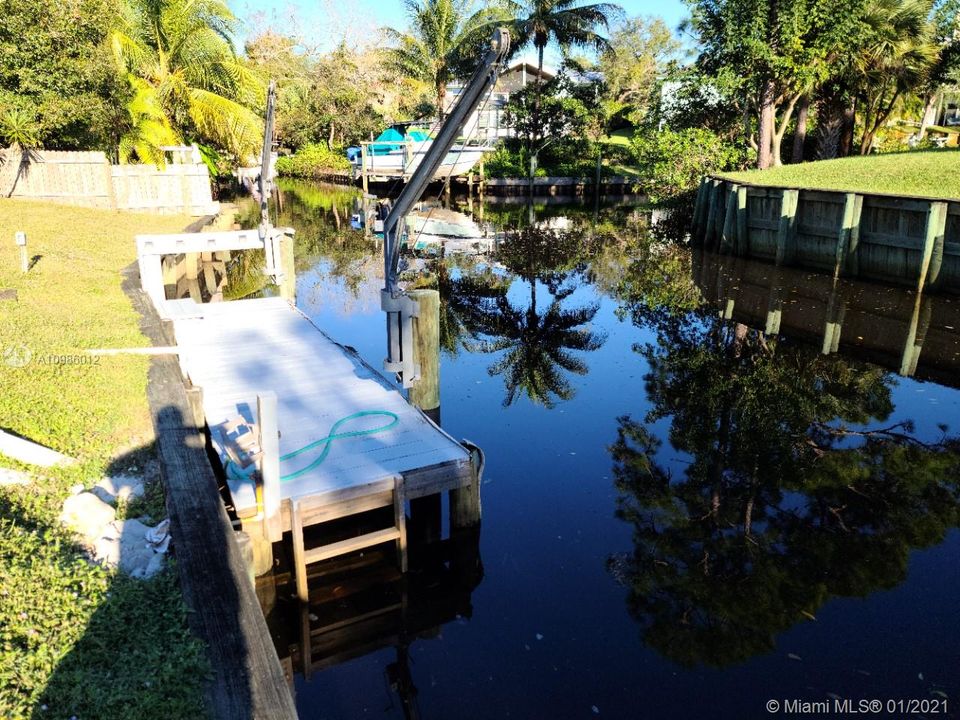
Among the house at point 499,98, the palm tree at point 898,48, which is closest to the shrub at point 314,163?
the house at point 499,98

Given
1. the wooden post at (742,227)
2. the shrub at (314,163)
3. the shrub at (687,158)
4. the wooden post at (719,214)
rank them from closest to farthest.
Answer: the wooden post at (742,227) < the wooden post at (719,214) < the shrub at (687,158) < the shrub at (314,163)

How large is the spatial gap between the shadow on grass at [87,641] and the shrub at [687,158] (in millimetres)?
29831

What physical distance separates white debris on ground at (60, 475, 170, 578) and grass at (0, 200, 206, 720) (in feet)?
0.48

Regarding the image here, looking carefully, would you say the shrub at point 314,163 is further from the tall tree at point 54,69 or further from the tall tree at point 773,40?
the tall tree at point 773,40

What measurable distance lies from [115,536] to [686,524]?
5542mm

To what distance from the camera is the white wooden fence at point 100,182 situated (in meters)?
24.6

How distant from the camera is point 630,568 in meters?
7.34

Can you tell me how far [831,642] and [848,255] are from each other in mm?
15773

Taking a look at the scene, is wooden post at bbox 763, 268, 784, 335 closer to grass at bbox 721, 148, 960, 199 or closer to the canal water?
the canal water

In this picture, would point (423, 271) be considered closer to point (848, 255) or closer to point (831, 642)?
point (848, 255)

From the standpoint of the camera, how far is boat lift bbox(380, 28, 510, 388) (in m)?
7.67

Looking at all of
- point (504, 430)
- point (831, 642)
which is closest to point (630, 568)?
point (831, 642)

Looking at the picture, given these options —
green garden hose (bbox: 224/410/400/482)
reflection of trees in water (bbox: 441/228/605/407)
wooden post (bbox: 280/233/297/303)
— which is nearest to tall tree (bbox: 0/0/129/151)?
wooden post (bbox: 280/233/297/303)

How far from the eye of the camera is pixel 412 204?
28.3 ft
